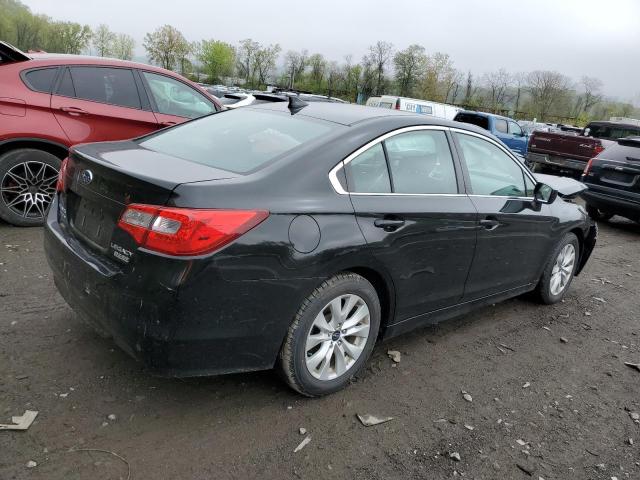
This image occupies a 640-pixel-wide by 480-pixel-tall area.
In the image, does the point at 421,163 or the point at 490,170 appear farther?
the point at 490,170

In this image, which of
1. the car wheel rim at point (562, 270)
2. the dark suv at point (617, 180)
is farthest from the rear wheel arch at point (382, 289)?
the dark suv at point (617, 180)

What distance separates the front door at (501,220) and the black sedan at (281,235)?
18 mm

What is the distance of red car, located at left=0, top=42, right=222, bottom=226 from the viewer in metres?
5.26

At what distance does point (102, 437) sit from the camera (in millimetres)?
2574

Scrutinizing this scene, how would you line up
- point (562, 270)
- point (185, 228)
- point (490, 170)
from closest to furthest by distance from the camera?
1. point (185, 228)
2. point (490, 170)
3. point (562, 270)

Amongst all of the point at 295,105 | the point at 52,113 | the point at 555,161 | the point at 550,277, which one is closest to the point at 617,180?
the point at 550,277

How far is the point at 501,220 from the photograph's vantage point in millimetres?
3879

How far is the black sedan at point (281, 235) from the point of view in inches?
96.3

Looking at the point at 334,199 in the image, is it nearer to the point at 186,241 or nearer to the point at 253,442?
the point at 186,241

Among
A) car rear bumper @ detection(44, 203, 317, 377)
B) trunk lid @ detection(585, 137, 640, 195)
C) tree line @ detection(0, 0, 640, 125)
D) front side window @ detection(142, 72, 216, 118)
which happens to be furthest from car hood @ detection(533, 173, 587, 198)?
tree line @ detection(0, 0, 640, 125)

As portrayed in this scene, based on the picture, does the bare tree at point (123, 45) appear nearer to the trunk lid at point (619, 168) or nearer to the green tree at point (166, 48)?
the green tree at point (166, 48)

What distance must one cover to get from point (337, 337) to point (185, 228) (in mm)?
1110

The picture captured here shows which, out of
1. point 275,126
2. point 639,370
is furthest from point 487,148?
point 639,370

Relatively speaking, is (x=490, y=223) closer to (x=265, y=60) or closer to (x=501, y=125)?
(x=501, y=125)
